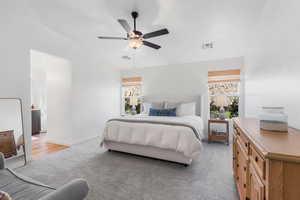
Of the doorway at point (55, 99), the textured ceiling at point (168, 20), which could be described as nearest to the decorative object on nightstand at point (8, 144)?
the doorway at point (55, 99)

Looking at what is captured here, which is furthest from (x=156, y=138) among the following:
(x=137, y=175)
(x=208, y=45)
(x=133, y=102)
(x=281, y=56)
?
(x=133, y=102)

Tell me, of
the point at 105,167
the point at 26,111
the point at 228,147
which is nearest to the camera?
the point at 105,167

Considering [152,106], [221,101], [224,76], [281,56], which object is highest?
[224,76]

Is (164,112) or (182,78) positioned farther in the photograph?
(182,78)

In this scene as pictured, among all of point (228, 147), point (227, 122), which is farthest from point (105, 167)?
point (227, 122)

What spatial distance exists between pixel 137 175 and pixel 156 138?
2.36 ft

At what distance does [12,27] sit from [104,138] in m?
2.67

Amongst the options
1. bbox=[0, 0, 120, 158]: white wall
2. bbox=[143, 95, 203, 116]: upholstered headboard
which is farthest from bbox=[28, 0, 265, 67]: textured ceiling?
bbox=[143, 95, 203, 116]: upholstered headboard

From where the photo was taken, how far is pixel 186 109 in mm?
4090

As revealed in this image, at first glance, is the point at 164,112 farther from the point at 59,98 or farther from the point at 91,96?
the point at 59,98

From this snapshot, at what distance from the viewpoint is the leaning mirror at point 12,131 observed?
2367 millimetres

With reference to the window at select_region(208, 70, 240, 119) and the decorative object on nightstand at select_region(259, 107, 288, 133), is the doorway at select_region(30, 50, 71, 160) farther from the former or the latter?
the window at select_region(208, 70, 240, 119)

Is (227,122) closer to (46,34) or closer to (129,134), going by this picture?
(129,134)

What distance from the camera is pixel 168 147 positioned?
8.32ft
